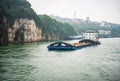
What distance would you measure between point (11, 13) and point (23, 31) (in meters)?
9.99

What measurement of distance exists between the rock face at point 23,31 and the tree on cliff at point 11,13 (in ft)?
7.22

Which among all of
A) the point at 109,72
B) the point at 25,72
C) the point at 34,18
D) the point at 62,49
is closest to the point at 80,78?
the point at 109,72

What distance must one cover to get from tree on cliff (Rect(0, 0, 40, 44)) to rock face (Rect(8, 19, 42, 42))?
2.20 meters

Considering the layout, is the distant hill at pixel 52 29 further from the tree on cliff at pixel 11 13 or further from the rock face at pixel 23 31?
the rock face at pixel 23 31

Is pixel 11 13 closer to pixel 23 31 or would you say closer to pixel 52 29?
pixel 23 31

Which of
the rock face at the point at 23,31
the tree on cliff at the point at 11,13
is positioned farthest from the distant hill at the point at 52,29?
the rock face at the point at 23,31

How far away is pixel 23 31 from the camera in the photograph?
89.3 meters

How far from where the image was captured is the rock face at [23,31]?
8331 cm

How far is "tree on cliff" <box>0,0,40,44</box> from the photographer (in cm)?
7434

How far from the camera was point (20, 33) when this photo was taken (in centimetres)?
8712

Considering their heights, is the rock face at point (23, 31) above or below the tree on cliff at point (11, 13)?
below

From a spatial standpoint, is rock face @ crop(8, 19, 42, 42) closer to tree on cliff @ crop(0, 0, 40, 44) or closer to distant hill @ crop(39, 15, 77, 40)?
tree on cliff @ crop(0, 0, 40, 44)

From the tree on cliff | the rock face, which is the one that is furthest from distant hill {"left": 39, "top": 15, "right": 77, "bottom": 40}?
the rock face

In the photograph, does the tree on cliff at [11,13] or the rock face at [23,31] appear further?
the rock face at [23,31]
